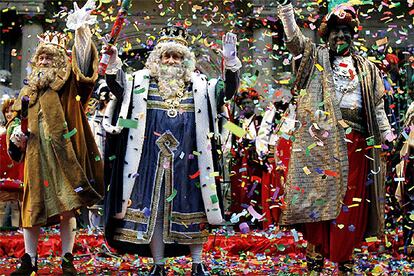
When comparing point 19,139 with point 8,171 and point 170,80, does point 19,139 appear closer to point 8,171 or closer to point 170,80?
point 170,80

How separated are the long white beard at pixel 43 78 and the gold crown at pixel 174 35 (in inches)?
35.6

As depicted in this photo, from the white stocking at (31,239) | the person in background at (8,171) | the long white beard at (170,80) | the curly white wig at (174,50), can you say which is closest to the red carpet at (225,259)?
the white stocking at (31,239)

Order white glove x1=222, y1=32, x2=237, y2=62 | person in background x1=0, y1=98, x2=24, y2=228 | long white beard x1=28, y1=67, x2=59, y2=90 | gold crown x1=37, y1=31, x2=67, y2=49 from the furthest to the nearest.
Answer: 1. person in background x1=0, y1=98, x2=24, y2=228
2. gold crown x1=37, y1=31, x2=67, y2=49
3. long white beard x1=28, y1=67, x2=59, y2=90
4. white glove x1=222, y1=32, x2=237, y2=62

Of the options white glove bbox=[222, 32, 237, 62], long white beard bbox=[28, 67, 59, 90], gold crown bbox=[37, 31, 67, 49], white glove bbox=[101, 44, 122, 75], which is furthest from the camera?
→ gold crown bbox=[37, 31, 67, 49]

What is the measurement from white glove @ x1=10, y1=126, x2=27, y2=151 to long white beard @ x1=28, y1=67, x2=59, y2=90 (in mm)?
380

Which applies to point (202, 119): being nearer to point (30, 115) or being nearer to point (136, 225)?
point (136, 225)

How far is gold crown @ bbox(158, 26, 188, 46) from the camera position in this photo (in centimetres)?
601

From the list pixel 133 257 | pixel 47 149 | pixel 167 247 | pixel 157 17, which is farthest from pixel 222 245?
pixel 157 17

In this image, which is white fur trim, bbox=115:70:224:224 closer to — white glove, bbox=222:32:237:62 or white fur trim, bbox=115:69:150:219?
white fur trim, bbox=115:69:150:219

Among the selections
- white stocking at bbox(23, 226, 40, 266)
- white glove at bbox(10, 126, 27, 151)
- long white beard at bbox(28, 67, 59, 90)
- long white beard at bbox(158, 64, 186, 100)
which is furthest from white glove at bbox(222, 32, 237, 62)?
white stocking at bbox(23, 226, 40, 266)

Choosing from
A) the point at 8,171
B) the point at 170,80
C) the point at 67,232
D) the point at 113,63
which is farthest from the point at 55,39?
the point at 8,171

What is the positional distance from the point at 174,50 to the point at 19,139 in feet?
4.62

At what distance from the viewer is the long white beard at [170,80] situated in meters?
5.78

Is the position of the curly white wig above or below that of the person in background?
above
